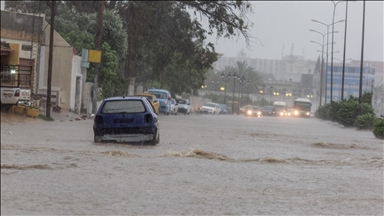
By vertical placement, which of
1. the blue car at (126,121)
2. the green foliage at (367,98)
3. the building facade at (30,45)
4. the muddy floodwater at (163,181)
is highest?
the green foliage at (367,98)

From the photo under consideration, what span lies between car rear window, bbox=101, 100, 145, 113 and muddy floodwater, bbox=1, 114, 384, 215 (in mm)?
854

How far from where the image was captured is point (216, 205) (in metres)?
8.55

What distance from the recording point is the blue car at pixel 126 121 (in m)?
15.9

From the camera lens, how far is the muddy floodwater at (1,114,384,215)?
562 centimetres

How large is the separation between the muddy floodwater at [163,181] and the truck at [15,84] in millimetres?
136

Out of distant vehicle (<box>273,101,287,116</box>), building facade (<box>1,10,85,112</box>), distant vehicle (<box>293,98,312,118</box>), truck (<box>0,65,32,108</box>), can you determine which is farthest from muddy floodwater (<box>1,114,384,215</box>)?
distant vehicle (<box>273,101,287,116</box>)

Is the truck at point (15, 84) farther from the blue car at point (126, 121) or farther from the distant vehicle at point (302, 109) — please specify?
the distant vehicle at point (302, 109)

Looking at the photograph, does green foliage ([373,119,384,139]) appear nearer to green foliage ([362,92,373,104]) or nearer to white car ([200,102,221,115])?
green foliage ([362,92,373,104])

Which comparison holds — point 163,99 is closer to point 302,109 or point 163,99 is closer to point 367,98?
point 367,98

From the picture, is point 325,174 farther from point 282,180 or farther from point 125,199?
point 125,199

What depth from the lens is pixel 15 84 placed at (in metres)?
4.29

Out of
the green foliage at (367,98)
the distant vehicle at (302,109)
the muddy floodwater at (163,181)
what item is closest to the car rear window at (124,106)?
the muddy floodwater at (163,181)

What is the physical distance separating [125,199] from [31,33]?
11.3 ft

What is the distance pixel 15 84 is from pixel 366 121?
40.7 meters
